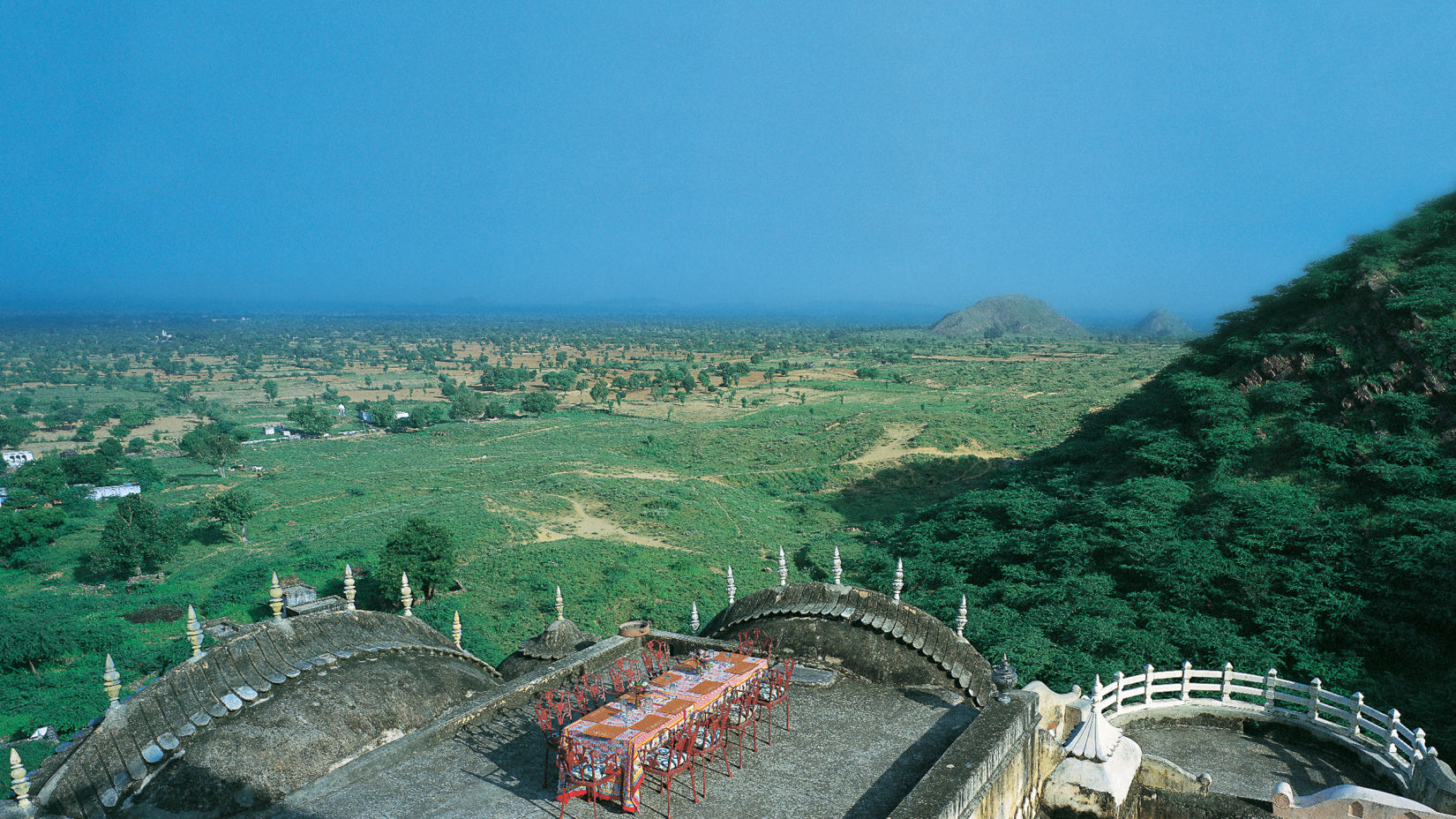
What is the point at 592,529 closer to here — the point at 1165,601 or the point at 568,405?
the point at 1165,601

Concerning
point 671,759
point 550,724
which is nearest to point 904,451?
point 550,724

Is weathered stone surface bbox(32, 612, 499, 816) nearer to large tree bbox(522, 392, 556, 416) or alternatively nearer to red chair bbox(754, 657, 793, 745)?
red chair bbox(754, 657, 793, 745)

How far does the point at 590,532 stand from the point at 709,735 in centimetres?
3383

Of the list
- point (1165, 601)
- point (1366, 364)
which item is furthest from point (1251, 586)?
point (1366, 364)

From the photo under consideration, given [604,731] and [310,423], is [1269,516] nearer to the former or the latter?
[604,731]

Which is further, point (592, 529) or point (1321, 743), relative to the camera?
point (592, 529)

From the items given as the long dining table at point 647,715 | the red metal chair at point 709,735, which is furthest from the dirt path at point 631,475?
the red metal chair at point 709,735

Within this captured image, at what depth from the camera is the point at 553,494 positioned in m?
45.9

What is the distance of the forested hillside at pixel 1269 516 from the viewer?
65.1ft

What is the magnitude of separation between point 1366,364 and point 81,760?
3665 cm

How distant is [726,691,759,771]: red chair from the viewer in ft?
26.2

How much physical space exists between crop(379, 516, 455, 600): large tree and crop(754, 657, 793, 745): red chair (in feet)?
84.5

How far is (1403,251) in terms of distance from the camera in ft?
104

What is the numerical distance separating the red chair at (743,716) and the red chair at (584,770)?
1.53 meters
